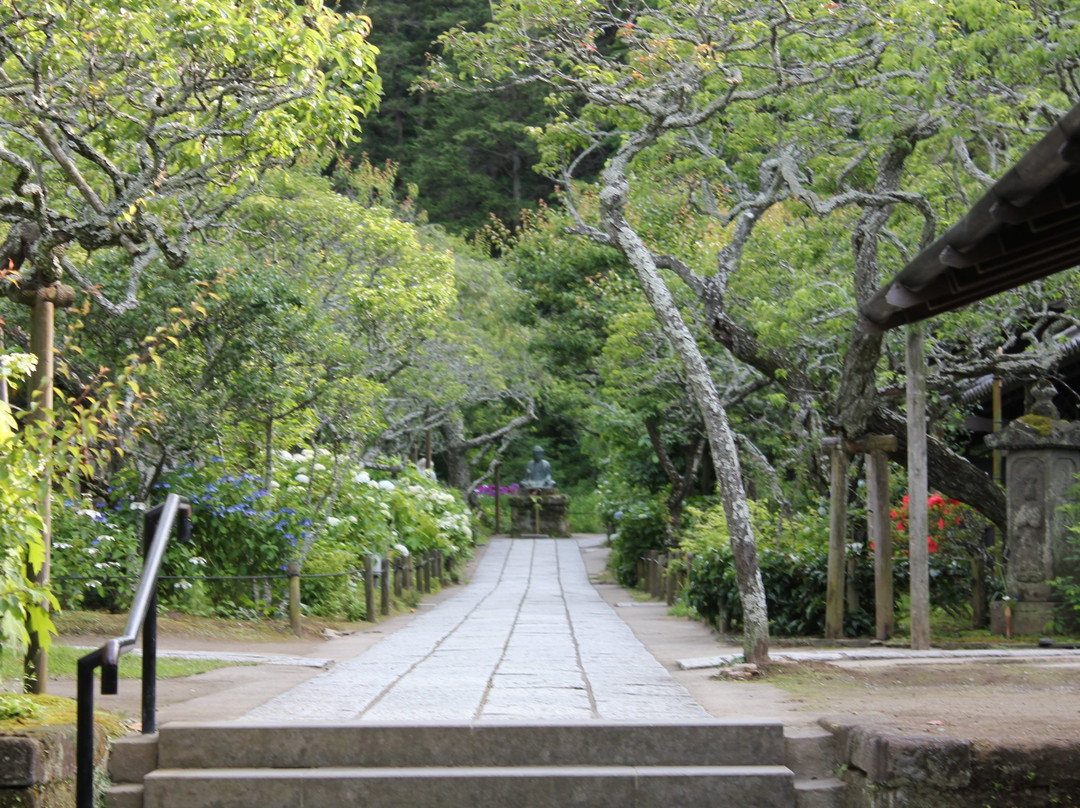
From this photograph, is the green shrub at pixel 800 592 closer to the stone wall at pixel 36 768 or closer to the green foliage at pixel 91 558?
the green foliage at pixel 91 558

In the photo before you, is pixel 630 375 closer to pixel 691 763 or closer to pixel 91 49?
pixel 91 49

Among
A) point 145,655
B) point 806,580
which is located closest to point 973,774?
point 145,655

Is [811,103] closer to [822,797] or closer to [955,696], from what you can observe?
[955,696]

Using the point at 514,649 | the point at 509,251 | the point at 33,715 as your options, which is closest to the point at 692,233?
the point at 509,251

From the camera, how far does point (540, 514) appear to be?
30578 mm

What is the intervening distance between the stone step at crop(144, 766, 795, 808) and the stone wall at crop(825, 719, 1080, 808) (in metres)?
0.58

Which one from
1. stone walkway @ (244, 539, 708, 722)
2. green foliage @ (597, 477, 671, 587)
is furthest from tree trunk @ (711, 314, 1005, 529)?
green foliage @ (597, 477, 671, 587)

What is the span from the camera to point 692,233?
1758 centimetres

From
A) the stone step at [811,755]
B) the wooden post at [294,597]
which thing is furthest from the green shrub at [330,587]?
the stone step at [811,755]

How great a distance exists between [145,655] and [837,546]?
591 cm

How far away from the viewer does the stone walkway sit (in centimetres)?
603

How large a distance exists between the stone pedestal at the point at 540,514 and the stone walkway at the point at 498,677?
55.0ft

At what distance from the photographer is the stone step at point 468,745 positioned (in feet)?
17.6

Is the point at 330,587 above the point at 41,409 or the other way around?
the other way around
